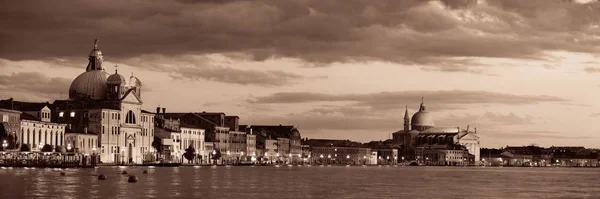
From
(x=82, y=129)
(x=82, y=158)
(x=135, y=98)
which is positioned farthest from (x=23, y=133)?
(x=135, y=98)

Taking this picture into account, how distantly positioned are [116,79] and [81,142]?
14548 millimetres

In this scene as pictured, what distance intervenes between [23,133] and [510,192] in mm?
76780

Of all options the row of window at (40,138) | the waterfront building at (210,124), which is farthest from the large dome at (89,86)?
the waterfront building at (210,124)

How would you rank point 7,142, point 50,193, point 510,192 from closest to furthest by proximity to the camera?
point 50,193, point 510,192, point 7,142

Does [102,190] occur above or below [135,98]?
below

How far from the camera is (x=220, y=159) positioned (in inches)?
7707

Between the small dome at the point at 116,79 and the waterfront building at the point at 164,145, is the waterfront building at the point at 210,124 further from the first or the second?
the small dome at the point at 116,79

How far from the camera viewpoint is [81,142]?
148 m

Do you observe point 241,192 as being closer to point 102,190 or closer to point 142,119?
point 102,190

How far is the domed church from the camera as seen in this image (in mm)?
154250

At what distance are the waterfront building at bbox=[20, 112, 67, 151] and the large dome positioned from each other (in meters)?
15.5

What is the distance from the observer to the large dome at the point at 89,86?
521ft

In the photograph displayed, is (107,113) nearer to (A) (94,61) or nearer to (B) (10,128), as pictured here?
(A) (94,61)

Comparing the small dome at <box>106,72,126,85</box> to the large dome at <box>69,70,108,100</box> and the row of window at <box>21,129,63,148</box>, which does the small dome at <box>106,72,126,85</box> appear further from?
the row of window at <box>21,129,63,148</box>
